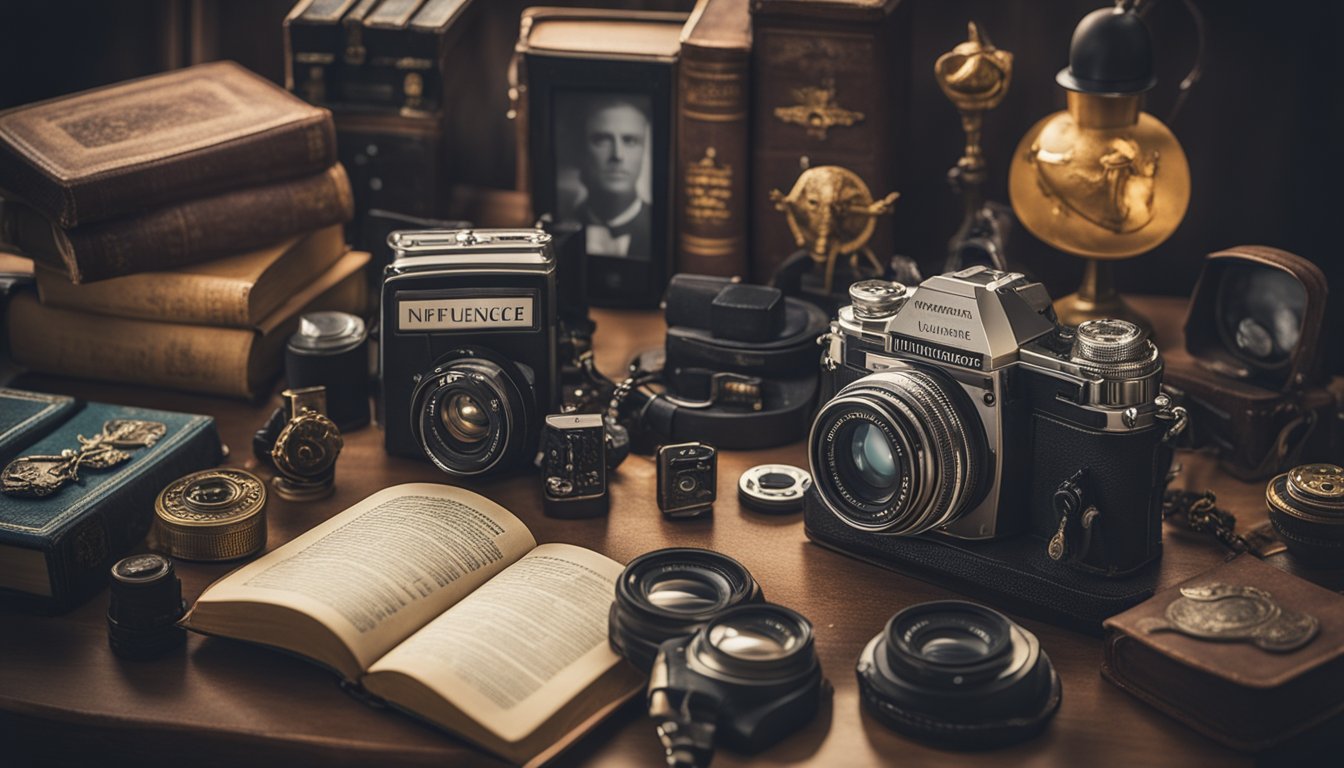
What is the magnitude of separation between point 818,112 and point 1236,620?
1.03m

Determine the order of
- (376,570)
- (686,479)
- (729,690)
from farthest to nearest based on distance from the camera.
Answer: (686,479), (376,570), (729,690)

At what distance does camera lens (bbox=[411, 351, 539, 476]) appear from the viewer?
1977 mm

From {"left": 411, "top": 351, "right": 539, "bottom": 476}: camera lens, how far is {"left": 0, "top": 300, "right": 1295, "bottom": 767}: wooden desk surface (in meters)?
0.10

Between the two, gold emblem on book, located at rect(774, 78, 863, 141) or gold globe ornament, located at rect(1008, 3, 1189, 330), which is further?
gold emblem on book, located at rect(774, 78, 863, 141)

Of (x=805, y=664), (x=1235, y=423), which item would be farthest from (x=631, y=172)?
(x=805, y=664)

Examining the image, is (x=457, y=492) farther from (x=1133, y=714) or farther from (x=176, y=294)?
(x=1133, y=714)

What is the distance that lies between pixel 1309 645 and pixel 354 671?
3.03ft

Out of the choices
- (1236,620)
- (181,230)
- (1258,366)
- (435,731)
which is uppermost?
(181,230)

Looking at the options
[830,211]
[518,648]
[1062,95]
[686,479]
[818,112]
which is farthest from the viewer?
[1062,95]

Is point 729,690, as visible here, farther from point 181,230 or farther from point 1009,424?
point 181,230

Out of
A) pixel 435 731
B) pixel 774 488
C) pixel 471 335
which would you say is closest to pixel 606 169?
pixel 471 335

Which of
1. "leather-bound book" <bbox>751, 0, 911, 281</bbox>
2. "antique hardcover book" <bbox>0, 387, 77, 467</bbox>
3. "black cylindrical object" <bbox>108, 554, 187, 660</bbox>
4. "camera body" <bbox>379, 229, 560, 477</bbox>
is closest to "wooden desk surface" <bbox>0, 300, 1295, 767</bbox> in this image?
"black cylindrical object" <bbox>108, 554, 187, 660</bbox>

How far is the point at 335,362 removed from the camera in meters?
2.15

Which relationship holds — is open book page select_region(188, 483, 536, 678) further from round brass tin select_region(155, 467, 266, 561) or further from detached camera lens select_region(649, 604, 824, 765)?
detached camera lens select_region(649, 604, 824, 765)
